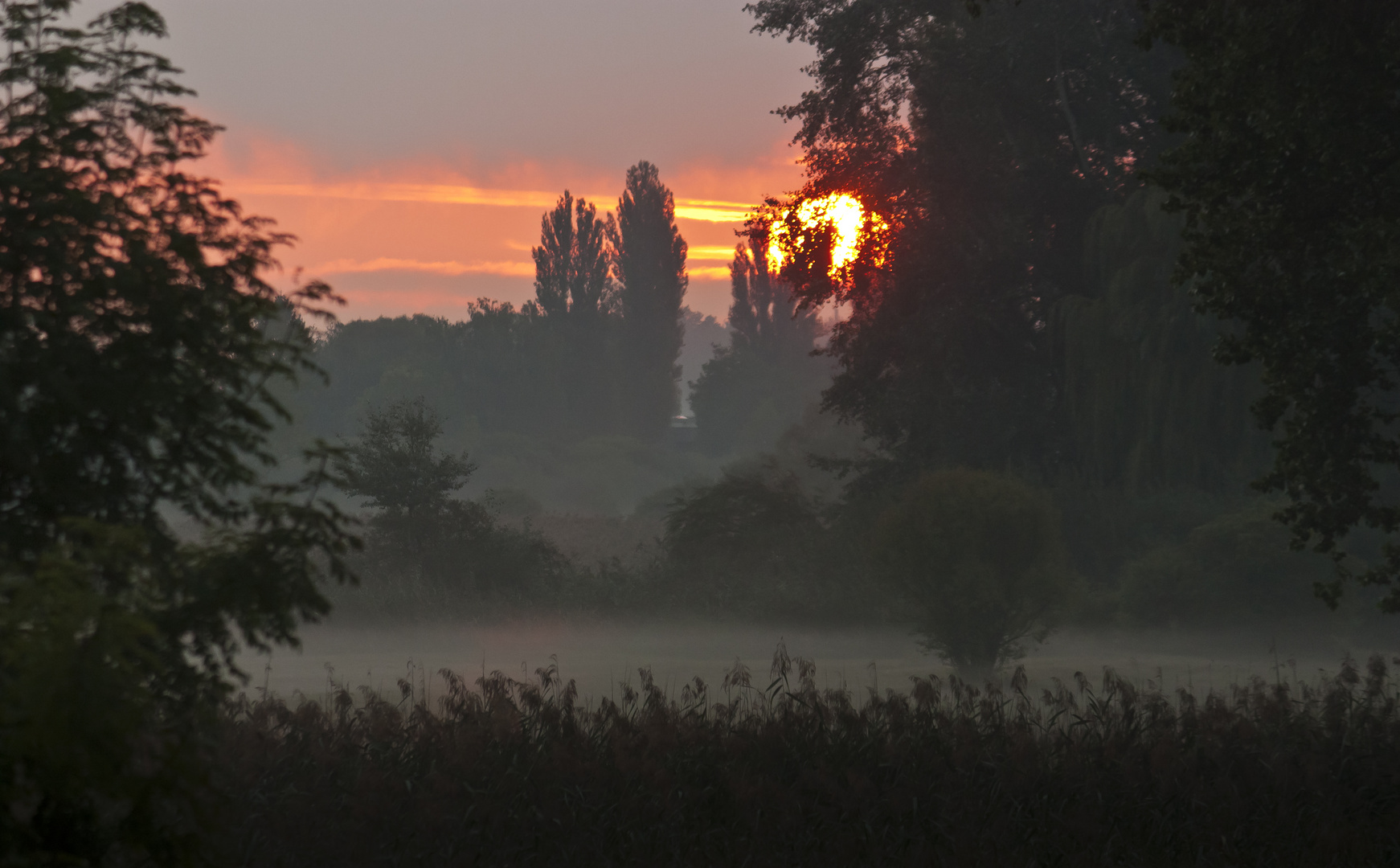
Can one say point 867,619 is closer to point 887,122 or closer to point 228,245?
point 887,122

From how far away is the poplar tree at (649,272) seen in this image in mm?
92312

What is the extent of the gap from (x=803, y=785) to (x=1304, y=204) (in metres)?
6.40

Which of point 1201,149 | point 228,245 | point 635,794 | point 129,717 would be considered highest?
point 1201,149

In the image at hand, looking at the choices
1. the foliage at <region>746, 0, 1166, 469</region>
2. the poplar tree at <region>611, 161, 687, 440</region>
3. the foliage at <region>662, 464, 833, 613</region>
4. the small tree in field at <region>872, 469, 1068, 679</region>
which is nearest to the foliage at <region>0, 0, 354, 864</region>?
the small tree in field at <region>872, 469, 1068, 679</region>

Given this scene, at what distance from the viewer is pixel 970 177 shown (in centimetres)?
2762

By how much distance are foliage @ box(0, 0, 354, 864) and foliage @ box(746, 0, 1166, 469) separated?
76.1ft

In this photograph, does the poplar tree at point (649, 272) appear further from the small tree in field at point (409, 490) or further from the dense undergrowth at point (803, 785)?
the dense undergrowth at point (803, 785)

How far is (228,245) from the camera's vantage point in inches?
192

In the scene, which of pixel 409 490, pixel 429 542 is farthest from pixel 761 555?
pixel 409 490

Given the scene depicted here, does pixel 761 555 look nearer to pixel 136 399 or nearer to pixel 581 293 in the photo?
pixel 136 399

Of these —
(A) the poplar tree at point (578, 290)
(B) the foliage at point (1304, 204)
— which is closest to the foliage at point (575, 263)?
(A) the poplar tree at point (578, 290)

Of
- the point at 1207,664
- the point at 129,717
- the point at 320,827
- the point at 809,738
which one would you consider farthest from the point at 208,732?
the point at 1207,664

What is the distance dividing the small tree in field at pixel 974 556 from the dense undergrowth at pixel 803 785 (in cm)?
688

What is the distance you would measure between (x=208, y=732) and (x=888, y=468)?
2462cm
